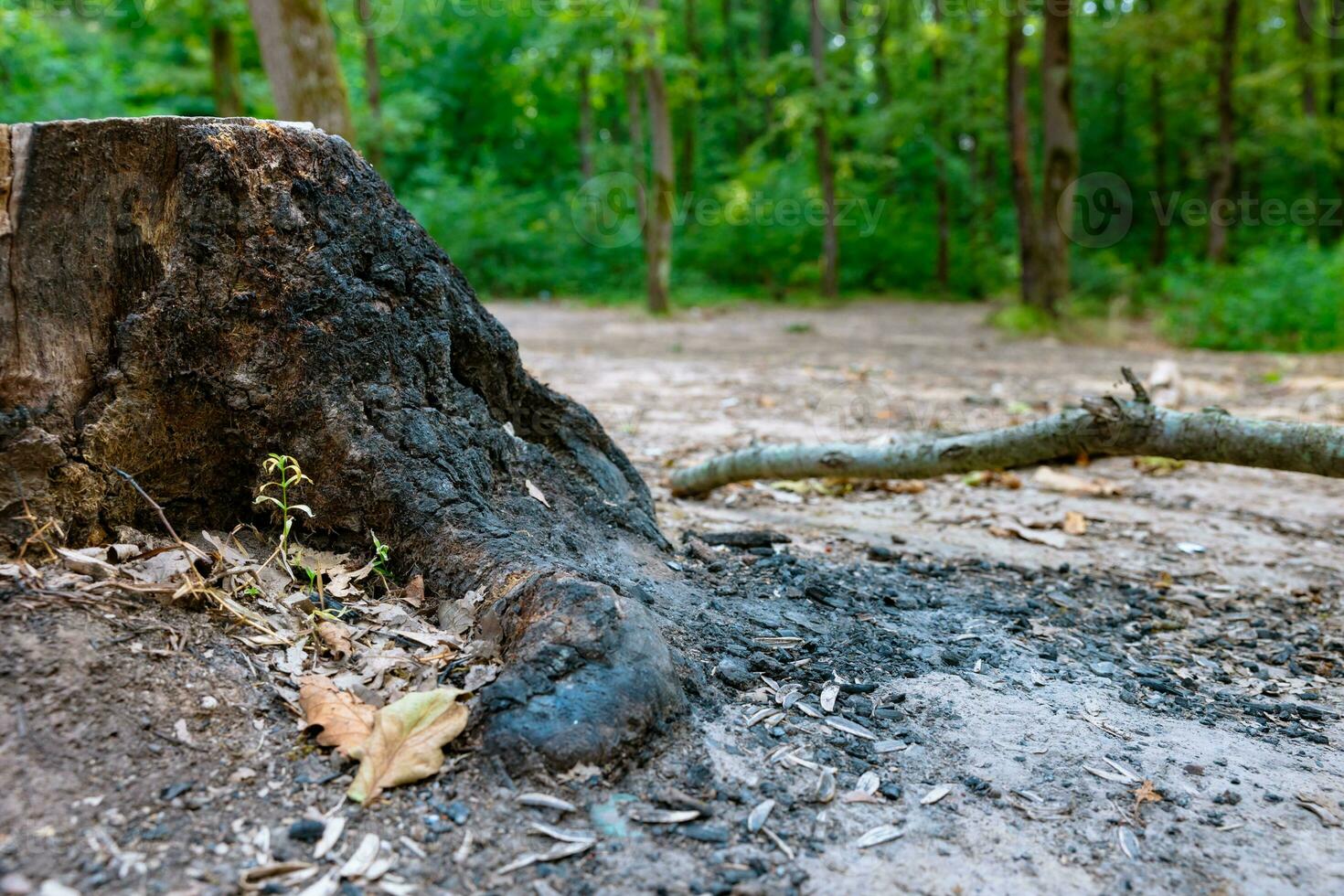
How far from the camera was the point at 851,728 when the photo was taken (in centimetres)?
204

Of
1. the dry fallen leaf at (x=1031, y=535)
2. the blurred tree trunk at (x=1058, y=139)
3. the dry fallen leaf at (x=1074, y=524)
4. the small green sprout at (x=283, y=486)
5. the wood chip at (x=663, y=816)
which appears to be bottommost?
the dry fallen leaf at (x=1074, y=524)

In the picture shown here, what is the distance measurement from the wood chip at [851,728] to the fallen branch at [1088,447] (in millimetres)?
1646

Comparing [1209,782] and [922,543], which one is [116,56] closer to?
[922,543]

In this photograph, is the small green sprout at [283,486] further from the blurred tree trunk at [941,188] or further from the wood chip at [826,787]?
the blurred tree trunk at [941,188]

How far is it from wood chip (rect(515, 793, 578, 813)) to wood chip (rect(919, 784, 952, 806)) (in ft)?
2.21

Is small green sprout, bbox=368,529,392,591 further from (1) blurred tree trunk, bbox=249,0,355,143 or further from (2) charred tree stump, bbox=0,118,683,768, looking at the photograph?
(1) blurred tree trunk, bbox=249,0,355,143

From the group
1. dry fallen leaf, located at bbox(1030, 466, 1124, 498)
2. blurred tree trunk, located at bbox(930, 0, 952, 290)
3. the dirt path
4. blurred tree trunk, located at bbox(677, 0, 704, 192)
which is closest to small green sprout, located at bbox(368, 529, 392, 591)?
the dirt path

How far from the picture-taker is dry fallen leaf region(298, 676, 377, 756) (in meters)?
1.71

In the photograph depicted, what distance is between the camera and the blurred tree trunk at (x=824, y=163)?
57.5 ft

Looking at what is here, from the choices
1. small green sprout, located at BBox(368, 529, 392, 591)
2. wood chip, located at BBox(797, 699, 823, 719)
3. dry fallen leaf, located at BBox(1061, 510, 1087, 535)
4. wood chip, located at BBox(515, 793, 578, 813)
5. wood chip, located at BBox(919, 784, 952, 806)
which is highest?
small green sprout, located at BBox(368, 529, 392, 591)

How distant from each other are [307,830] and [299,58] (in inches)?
246

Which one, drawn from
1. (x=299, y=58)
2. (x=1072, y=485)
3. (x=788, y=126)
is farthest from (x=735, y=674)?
(x=788, y=126)

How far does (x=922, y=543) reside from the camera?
12.2ft

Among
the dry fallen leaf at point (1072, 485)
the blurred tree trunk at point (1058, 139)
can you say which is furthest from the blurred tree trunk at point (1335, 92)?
the dry fallen leaf at point (1072, 485)
